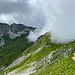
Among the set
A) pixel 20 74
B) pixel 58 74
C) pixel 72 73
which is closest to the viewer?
pixel 72 73

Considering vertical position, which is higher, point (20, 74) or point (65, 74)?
point (20, 74)

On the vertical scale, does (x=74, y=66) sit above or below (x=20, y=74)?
below

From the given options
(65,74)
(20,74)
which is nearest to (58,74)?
(65,74)

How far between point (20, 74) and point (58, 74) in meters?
89.1

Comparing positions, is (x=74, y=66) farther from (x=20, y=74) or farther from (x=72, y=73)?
(x=20, y=74)

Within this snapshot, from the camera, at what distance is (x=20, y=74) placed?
147125 mm

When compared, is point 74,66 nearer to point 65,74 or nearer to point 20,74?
point 65,74

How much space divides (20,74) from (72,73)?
96.5m

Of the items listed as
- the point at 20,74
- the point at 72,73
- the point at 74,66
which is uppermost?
the point at 20,74

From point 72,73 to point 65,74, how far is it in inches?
112

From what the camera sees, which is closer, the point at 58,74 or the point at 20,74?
the point at 58,74

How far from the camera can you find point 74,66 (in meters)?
63.7

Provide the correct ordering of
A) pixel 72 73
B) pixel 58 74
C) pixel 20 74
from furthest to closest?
pixel 20 74, pixel 58 74, pixel 72 73

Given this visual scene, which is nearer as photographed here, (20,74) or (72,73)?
(72,73)
